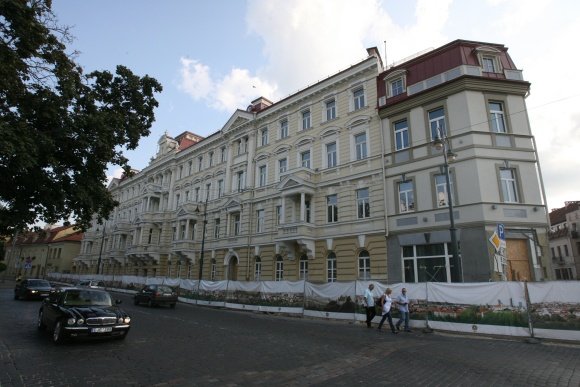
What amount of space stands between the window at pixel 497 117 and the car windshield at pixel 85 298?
67.8 ft

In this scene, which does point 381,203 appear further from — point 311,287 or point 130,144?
point 130,144

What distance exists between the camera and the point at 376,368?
759cm

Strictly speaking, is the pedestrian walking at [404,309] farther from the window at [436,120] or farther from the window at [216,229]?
the window at [216,229]

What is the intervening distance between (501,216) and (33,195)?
21116 mm

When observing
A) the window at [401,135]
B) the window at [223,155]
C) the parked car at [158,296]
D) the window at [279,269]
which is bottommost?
the parked car at [158,296]

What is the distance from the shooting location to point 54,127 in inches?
465

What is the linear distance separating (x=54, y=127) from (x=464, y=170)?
1924cm

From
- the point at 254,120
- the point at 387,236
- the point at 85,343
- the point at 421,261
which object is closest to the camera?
the point at 85,343

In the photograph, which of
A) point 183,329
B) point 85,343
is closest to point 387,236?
point 183,329

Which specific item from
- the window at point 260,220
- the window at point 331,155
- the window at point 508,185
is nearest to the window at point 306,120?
the window at point 331,155

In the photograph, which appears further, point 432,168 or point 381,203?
point 381,203

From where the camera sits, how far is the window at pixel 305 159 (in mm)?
27750

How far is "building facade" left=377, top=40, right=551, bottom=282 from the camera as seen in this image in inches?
703

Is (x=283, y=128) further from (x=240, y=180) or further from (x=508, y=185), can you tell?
(x=508, y=185)
